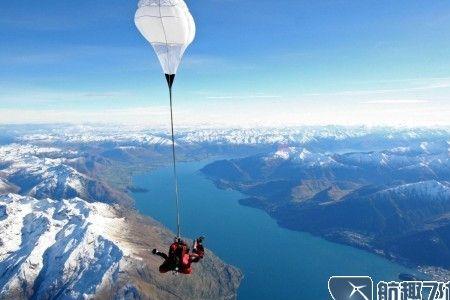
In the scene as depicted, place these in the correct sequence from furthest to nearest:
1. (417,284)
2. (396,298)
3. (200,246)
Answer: (396,298)
(417,284)
(200,246)

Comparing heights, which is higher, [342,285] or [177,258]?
[177,258]

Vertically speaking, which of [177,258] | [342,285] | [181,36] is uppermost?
[181,36]

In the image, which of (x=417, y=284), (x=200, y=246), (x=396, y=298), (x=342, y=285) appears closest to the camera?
(x=200, y=246)

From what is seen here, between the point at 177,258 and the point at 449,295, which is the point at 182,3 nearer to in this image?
the point at 177,258

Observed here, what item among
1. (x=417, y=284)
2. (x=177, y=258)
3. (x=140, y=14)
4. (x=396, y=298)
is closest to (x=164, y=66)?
(x=140, y=14)

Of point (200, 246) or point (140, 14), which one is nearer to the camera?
point (140, 14)
